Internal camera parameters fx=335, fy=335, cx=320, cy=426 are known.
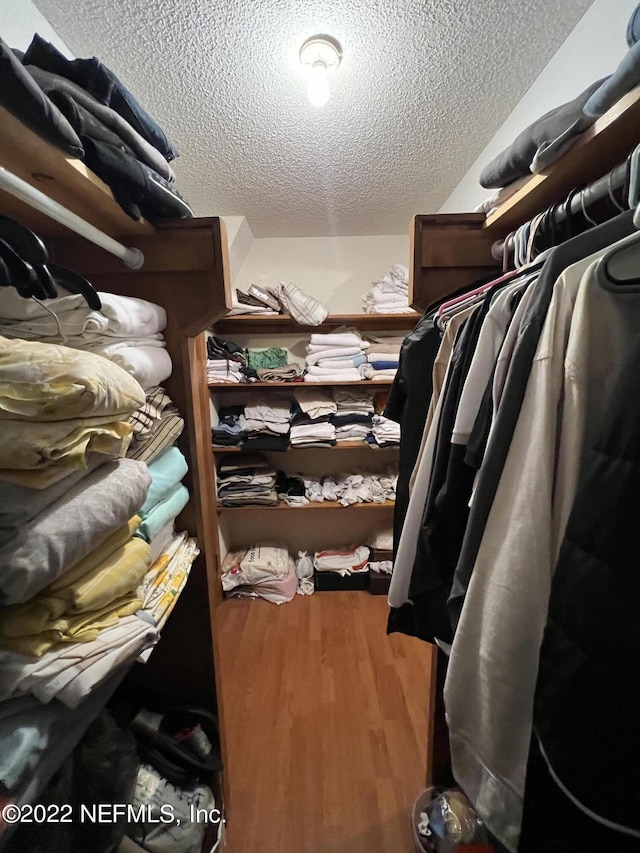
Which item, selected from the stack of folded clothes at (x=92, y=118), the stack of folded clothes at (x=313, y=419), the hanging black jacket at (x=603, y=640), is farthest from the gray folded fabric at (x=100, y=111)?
the stack of folded clothes at (x=313, y=419)

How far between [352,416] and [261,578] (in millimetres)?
1186

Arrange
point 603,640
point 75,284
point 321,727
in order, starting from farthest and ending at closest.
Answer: point 321,727 < point 75,284 < point 603,640

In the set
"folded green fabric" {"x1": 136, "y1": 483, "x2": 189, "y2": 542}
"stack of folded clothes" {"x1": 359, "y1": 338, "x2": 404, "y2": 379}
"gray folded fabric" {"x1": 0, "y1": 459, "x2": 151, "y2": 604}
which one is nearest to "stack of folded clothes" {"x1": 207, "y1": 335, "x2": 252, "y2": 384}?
"stack of folded clothes" {"x1": 359, "y1": 338, "x2": 404, "y2": 379}

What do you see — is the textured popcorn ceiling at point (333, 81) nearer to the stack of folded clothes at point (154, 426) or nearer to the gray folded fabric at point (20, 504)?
the stack of folded clothes at point (154, 426)

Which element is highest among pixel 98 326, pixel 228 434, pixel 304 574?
pixel 98 326

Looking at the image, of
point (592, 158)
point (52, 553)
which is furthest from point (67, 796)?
point (592, 158)

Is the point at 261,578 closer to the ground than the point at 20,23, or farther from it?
closer to the ground

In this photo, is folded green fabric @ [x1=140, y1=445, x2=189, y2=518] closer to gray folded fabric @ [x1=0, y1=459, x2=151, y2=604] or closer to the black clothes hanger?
gray folded fabric @ [x1=0, y1=459, x2=151, y2=604]

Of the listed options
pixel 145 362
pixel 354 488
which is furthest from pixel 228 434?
pixel 145 362

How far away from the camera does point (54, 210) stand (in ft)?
1.67

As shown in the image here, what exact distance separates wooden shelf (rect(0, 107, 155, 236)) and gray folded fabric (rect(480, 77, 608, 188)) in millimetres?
807

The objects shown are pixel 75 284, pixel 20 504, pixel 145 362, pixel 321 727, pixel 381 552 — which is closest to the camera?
pixel 20 504

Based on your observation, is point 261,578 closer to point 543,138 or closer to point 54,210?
point 54,210

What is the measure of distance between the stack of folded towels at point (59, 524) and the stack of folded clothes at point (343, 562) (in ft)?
5.96
